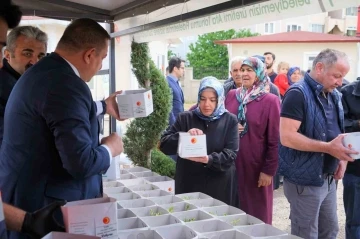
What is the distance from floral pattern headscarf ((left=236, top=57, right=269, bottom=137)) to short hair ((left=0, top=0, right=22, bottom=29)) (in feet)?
8.36

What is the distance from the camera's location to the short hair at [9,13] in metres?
1.44

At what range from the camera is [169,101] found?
602 cm

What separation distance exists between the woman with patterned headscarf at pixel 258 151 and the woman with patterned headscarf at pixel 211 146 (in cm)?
23

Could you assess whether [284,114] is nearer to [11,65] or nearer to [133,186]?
[133,186]

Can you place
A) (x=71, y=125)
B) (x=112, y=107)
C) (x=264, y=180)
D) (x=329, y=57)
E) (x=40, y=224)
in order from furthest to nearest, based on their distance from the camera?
(x=264, y=180)
(x=329, y=57)
(x=112, y=107)
(x=71, y=125)
(x=40, y=224)

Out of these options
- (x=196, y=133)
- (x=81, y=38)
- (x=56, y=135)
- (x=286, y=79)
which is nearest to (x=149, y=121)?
(x=286, y=79)

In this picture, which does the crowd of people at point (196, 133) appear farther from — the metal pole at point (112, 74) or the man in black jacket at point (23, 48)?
the metal pole at point (112, 74)

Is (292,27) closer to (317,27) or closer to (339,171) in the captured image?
(317,27)

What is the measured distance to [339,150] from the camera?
278cm

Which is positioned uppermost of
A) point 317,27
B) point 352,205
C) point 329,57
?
point 317,27

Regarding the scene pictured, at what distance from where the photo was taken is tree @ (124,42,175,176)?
19.4ft

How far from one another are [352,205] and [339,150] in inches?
34.5

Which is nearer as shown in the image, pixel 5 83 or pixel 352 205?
pixel 5 83

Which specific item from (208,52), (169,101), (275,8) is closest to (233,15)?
(275,8)
